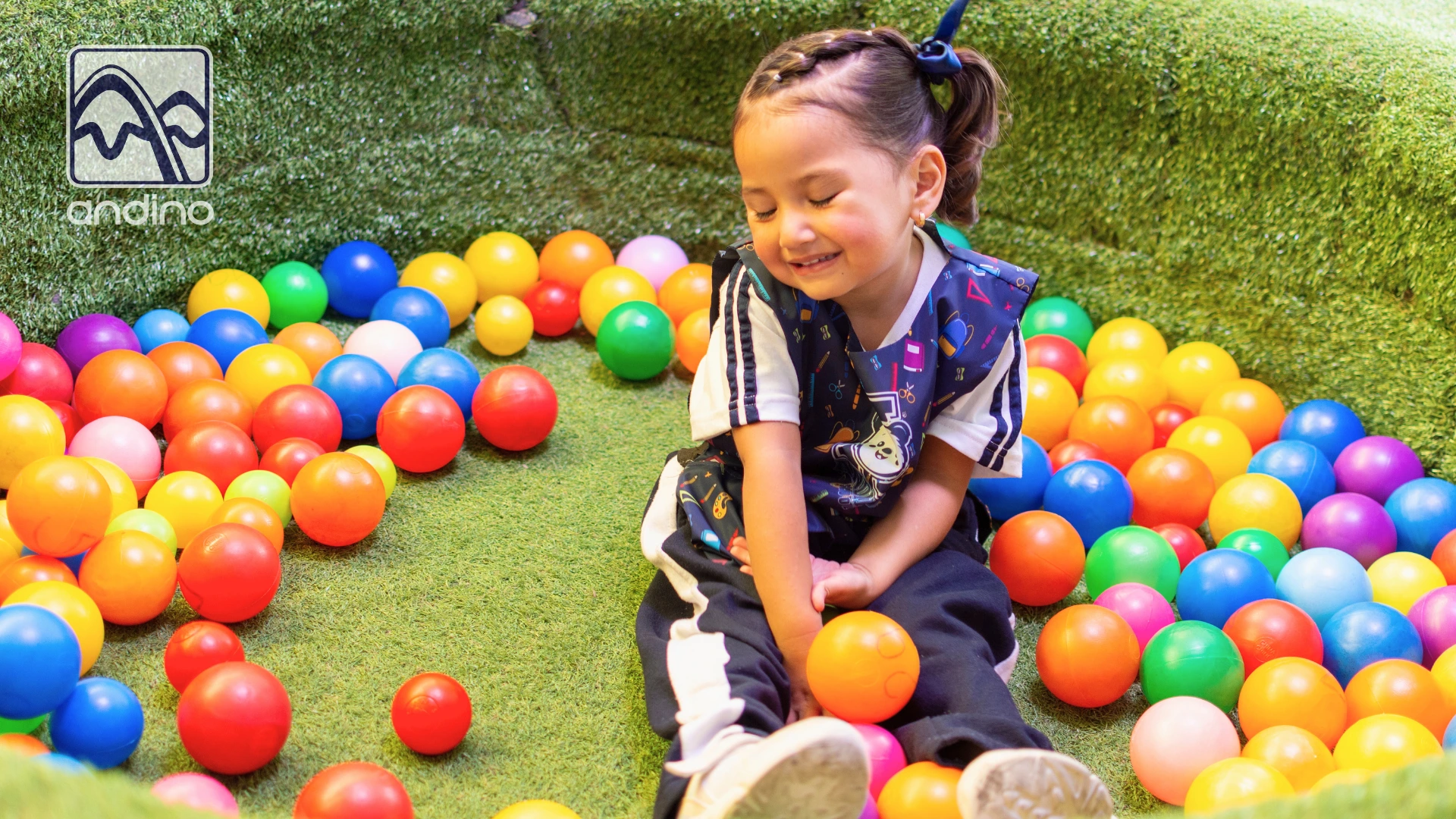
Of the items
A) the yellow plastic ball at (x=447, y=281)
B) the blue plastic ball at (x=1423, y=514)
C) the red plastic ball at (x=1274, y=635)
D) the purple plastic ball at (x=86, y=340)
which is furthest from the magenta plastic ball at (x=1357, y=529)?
the purple plastic ball at (x=86, y=340)

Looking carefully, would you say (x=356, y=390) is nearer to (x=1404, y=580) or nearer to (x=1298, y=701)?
(x=1298, y=701)

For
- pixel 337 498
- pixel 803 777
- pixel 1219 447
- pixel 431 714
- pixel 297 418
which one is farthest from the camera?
pixel 1219 447

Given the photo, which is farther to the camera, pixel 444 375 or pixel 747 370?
pixel 444 375

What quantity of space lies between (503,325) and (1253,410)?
1.41 metres

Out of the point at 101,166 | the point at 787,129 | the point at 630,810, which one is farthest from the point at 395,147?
the point at 630,810

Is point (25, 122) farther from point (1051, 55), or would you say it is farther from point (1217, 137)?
point (1217, 137)

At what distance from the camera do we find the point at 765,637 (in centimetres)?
155

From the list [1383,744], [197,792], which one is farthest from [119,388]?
[1383,744]

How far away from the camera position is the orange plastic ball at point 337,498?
5.93 ft

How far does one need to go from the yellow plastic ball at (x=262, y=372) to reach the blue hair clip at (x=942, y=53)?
3.95ft

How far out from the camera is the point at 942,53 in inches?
60.9

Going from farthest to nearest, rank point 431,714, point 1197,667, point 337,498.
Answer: point 337,498 → point 1197,667 → point 431,714

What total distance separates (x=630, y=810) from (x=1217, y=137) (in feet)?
5.39

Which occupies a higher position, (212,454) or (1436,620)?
(1436,620)
